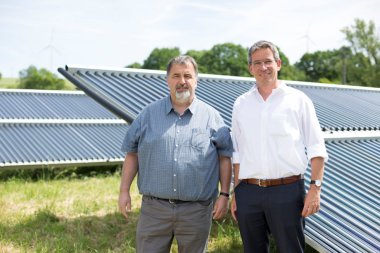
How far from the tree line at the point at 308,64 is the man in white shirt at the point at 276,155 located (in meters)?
43.4

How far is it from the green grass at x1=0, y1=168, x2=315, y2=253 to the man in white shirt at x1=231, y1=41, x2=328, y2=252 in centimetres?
206

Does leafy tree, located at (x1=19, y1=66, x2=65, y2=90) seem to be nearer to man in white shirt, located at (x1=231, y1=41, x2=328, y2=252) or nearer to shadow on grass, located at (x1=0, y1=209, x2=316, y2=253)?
shadow on grass, located at (x1=0, y1=209, x2=316, y2=253)

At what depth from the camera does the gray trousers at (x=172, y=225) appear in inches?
164

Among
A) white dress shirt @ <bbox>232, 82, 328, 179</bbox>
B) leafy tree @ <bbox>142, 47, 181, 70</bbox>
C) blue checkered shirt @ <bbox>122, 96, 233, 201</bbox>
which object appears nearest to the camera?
white dress shirt @ <bbox>232, 82, 328, 179</bbox>

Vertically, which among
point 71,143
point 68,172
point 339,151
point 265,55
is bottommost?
point 68,172

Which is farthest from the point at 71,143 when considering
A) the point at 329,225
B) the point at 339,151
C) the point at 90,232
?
the point at 329,225

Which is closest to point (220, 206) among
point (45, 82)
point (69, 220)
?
point (69, 220)

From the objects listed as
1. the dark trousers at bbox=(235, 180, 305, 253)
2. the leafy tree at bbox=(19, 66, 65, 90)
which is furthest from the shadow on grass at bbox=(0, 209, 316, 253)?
the leafy tree at bbox=(19, 66, 65, 90)

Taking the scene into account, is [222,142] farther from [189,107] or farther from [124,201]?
[124,201]

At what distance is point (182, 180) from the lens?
13.4 ft

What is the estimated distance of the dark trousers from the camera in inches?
153

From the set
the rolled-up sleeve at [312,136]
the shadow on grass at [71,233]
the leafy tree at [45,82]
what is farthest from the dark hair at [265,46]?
the leafy tree at [45,82]

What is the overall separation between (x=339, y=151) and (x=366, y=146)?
60 centimetres

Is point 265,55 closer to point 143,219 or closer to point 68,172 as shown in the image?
point 143,219
